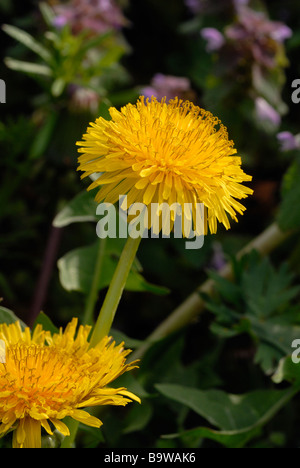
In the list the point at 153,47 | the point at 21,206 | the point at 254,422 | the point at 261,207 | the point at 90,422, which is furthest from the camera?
the point at 153,47

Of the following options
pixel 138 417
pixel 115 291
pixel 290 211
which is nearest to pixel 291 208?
pixel 290 211

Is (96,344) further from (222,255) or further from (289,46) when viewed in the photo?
(289,46)

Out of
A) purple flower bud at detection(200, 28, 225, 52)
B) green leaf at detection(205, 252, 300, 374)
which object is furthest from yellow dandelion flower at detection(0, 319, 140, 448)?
purple flower bud at detection(200, 28, 225, 52)

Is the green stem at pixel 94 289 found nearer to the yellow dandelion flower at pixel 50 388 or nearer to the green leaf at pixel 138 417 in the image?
the green leaf at pixel 138 417

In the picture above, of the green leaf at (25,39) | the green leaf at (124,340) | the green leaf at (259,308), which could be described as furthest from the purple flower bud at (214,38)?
the green leaf at (124,340)

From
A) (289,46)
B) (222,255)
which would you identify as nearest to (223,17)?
(289,46)

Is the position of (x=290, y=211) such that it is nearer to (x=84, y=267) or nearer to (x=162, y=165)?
(x=84, y=267)
